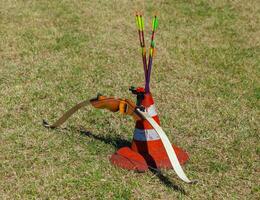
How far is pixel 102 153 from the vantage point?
5363 mm

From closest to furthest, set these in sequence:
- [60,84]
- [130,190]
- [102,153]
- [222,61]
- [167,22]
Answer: [130,190], [102,153], [60,84], [222,61], [167,22]

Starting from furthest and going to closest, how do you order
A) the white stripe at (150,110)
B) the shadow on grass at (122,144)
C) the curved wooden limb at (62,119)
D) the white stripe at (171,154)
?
the curved wooden limb at (62,119), the white stripe at (150,110), the shadow on grass at (122,144), the white stripe at (171,154)

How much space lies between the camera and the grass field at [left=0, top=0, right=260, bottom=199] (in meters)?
4.93

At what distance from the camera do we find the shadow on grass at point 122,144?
4836mm

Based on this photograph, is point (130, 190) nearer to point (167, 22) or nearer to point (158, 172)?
point (158, 172)

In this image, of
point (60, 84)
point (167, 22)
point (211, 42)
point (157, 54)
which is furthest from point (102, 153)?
point (167, 22)

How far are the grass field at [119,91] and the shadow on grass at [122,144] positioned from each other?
18 millimetres

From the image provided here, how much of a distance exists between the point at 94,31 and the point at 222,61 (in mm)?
2483

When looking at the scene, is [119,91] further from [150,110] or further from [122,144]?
[150,110]

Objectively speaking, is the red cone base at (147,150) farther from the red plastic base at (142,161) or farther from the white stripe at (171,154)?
the white stripe at (171,154)

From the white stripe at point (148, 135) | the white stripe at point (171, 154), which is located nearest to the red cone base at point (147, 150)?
the white stripe at point (148, 135)

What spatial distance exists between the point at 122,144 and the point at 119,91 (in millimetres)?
1586

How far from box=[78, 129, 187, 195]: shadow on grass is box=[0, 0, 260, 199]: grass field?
18 millimetres

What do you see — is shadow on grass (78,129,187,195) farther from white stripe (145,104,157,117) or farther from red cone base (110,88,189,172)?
white stripe (145,104,157,117)
